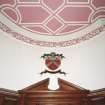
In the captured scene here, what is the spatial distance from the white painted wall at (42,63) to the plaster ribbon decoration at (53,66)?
12cm

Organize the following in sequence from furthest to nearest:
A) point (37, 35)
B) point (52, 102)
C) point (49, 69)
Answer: point (37, 35)
point (49, 69)
point (52, 102)

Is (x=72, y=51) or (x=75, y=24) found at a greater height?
(x=75, y=24)

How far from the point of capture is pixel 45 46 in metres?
7.72

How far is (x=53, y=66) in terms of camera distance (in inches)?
289

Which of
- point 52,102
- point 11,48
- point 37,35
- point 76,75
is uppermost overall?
point 37,35

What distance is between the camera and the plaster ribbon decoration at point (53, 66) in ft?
23.1

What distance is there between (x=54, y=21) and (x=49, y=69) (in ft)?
4.43

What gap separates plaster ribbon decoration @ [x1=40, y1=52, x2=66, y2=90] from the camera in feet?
23.1

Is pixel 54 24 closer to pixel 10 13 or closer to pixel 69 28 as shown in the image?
pixel 69 28

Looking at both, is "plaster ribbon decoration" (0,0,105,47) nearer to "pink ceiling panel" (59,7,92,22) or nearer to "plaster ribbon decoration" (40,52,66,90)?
"pink ceiling panel" (59,7,92,22)

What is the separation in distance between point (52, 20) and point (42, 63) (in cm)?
123

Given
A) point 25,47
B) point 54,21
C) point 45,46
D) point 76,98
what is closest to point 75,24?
point 54,21

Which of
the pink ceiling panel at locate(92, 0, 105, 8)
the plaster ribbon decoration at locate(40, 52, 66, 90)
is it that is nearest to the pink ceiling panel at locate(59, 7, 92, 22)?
the pink ceiling panel at locate(92, 0, 105, 8)

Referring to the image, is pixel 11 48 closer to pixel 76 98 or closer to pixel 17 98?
pixel 17 98
